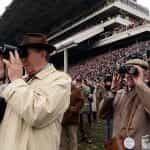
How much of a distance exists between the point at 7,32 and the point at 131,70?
155 feet

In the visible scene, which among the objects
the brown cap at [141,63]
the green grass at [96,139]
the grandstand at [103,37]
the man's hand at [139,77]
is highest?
the grandstand at [103,37]

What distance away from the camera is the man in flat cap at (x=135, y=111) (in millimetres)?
3477

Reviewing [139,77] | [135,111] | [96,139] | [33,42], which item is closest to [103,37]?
[96,139]

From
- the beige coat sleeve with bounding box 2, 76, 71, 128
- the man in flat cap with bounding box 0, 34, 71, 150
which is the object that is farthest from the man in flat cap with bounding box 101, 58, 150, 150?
the beige coat sleeve with bounding box 2, 76, 71, 128

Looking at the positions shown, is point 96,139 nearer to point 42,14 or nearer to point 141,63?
point 141,63

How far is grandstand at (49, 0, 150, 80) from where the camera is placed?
96.6 ft

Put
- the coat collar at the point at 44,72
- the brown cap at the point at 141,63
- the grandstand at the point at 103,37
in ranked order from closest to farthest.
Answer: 1. the coat collar at the point at 44,72
2. the brown cap at the point at 141,63
3. the grandstand at the point at 103,37

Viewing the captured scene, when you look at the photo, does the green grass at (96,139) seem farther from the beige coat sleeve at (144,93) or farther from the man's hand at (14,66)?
the man's hand at (14,66)

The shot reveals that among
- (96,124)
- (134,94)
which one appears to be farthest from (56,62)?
(134,94)

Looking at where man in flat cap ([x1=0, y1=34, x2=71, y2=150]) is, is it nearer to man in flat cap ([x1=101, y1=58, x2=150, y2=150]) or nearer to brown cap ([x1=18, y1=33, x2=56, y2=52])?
brown cap ([x1=18, y1=33, x2=56, y2=52])

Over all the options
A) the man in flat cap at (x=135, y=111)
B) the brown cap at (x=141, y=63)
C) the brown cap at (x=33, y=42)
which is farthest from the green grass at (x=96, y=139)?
the brown cap at (x=33, y=42)

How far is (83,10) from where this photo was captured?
42438 millimetres

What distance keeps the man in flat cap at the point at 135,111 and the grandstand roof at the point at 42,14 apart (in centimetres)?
3573

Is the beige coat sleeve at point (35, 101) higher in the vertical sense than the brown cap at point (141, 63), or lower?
lower
